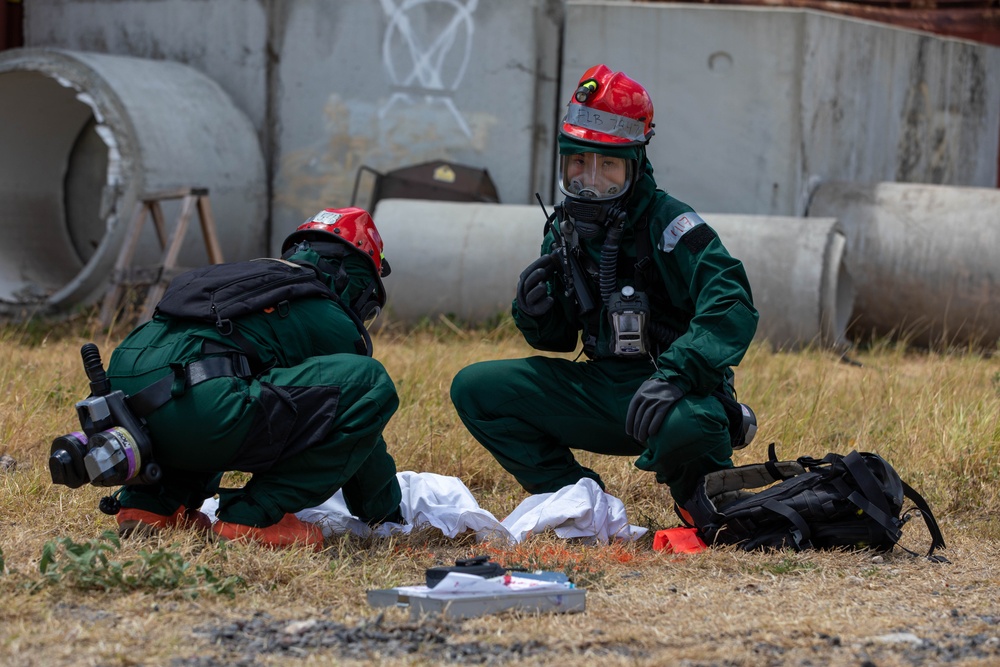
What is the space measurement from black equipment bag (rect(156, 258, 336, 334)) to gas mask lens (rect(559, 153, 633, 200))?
920 millimetres

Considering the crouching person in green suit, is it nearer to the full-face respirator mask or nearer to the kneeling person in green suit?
the kneeling person in green suit

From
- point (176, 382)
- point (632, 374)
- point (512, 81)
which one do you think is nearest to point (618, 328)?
point (632, 374)

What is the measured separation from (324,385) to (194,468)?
46cm

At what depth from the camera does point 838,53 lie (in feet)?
31.6

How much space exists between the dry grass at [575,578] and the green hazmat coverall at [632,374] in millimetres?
336

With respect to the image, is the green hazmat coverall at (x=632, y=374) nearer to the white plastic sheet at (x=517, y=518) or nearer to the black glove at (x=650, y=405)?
the black glove at (x=650, y=405)

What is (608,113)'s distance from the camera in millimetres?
4086

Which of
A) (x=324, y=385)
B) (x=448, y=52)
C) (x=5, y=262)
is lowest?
(x=5, y=262)

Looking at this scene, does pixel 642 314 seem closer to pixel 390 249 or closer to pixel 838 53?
pixel 390 249

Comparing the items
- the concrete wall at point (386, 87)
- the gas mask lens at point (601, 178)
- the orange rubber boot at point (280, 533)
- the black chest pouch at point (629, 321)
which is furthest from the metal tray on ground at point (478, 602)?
the concrete wall at point (386, 87)

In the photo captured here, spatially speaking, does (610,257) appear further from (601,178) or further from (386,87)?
(386,87)

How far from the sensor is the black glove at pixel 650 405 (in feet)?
12.5

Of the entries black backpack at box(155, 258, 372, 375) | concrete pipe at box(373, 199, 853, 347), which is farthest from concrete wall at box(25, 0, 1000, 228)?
black backpack at box(155, 258, 372, 375)

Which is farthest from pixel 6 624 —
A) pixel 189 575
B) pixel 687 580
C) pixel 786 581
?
pixel 786 581
